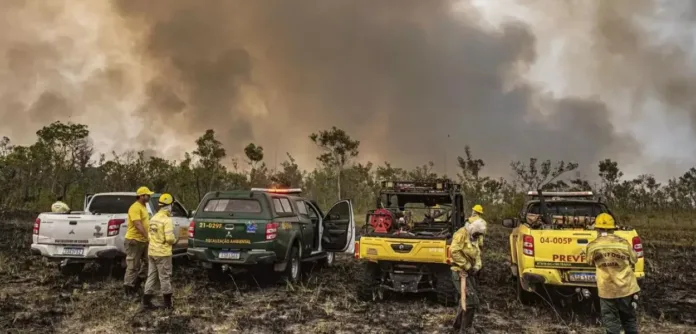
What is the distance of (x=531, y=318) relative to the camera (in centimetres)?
730

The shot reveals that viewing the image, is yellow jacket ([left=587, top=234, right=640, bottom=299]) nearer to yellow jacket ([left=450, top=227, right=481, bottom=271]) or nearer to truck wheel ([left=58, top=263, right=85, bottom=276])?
yellow jacket ([left=450, top=227, right=481, bottom=271])

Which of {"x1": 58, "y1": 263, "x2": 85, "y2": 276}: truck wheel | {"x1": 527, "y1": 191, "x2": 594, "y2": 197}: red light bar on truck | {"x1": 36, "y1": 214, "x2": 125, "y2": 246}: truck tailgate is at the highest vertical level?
{"x1": 527, "y1": 191, "x2": 594, "y2": 197}: red light bar on truck

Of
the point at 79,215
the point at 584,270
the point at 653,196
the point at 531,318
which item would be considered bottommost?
the point at 531,318

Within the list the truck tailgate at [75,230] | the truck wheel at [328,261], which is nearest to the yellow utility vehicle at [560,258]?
the truck wheel at [328,261]

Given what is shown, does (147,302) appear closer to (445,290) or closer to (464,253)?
(445,290)

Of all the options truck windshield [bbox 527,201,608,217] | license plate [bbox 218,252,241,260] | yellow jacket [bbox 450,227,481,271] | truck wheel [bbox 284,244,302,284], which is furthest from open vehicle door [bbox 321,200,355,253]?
yellow jacket [bbox 450,227,481,271]

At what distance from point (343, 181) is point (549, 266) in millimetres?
32350

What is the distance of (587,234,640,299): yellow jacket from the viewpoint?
5.26 metres

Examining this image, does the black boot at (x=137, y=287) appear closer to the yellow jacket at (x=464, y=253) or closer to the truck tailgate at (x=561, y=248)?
the yellow jacket at (x=464, y=253)

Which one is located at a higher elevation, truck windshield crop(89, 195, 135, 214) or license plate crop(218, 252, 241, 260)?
truck windshield crop(89, 195, 135, 214)

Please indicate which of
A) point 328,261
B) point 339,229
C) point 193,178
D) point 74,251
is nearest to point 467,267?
point 339,229

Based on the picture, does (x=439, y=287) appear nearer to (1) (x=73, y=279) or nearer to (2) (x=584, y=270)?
(2) (x=584, y=270)

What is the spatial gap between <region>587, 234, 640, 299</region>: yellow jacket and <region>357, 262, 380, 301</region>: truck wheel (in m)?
3.78

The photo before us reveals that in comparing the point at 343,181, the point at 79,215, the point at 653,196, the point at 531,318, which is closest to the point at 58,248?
the point at 79,215
